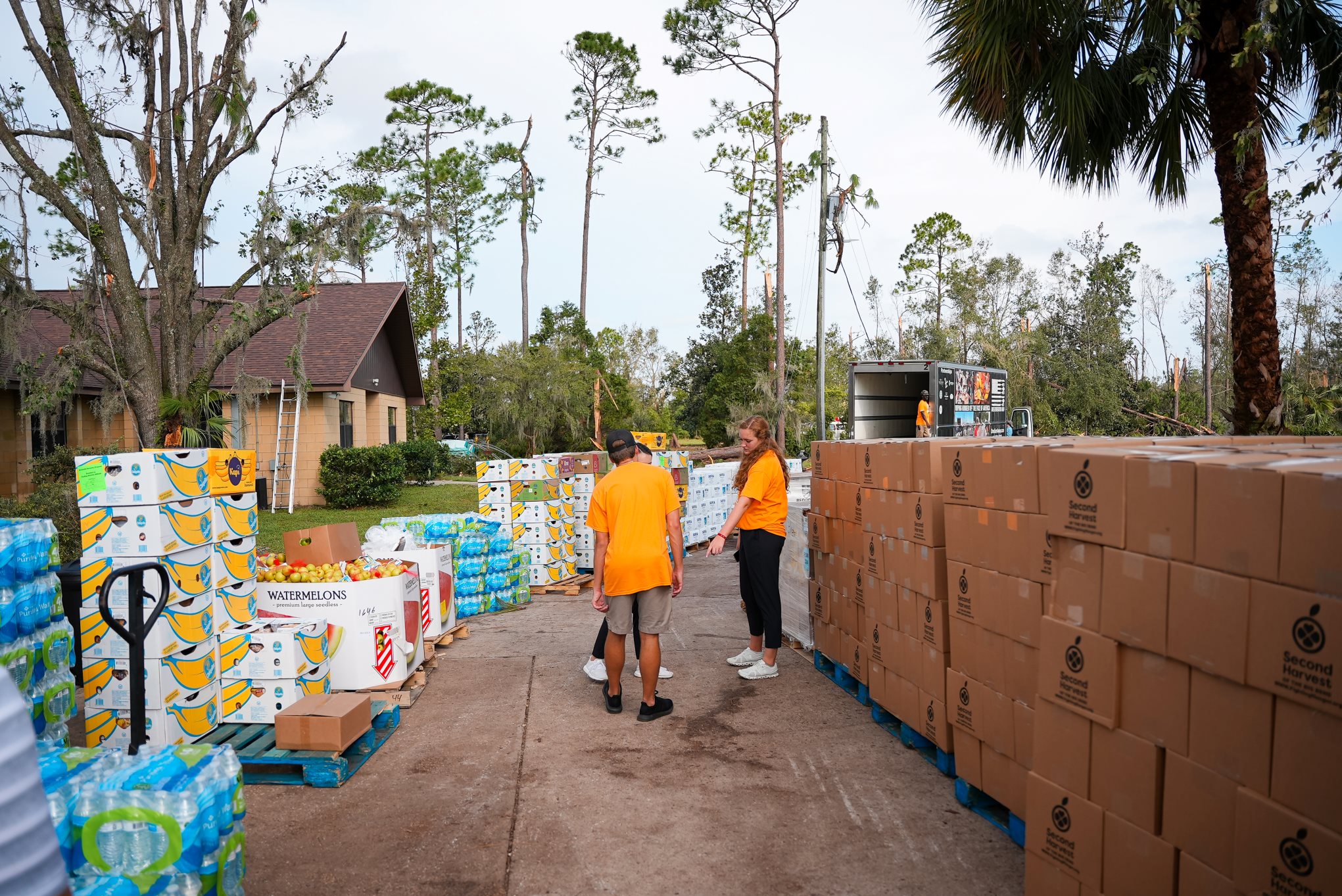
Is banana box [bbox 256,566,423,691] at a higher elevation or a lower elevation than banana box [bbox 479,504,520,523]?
lower

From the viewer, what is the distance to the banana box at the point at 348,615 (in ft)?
20.4

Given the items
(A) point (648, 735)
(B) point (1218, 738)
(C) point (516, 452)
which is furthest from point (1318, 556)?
(C) point (516, 452)

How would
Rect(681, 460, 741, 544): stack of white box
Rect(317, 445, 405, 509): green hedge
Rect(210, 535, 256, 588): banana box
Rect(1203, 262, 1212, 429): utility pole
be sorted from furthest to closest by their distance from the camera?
1. Rect(1203, 262, 1212, 429): utility pole
2. Rect(317, 445, 405, 509): green hedge
3. Rect(681, 460, 741, 544): stack of white box
4. Rect(210, 535, 256, 588): banana box

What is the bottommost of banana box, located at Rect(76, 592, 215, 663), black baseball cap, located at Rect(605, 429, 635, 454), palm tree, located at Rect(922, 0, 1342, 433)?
banana box, located at Rect(76, 592, 215, 663)

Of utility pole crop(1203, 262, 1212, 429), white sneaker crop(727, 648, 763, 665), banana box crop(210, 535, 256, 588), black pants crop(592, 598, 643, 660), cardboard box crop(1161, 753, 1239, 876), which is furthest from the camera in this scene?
utility pole crop(1203, 262, 1212, 429)

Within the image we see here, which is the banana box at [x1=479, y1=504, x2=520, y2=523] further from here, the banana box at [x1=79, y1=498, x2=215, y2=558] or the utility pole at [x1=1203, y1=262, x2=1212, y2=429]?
the utility pole at [x1=1203, y1=262, x2=1212, y2=429]

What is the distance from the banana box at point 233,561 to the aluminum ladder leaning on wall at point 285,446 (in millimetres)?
14733

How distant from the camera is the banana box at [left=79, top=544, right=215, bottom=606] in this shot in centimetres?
488

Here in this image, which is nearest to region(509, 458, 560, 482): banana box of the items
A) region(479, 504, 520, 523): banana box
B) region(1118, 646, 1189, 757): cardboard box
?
region(479, 504, 520, 523): banana box

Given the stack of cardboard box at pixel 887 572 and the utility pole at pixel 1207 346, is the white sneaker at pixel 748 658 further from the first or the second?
the utility pole at pixel 1207 346

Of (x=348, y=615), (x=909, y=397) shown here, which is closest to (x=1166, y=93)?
(x=348, y=615)

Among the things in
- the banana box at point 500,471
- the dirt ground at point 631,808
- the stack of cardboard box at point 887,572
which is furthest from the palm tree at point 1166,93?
the banana box at point 500,471

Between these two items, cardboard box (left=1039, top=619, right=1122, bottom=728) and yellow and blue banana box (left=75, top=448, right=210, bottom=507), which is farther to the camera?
yellow and blue banana box (left=75, top=448, right=210, bottom=507)

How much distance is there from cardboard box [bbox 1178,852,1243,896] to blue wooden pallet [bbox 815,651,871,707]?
3.31 metres
